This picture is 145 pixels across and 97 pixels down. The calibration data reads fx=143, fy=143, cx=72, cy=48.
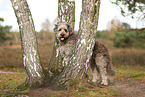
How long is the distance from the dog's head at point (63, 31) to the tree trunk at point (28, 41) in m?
0.96

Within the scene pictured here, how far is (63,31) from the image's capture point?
541 cm

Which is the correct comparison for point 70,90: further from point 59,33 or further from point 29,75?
point 59,33

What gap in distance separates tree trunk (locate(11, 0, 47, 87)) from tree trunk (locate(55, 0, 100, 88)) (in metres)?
0.89

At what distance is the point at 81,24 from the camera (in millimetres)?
5031

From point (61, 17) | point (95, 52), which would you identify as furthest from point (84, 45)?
point (61, 17)

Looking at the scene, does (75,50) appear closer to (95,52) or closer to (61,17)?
(95,52)

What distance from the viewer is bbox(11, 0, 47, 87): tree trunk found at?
16.8 ft

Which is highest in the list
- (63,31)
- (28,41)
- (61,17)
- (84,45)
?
(61,17)

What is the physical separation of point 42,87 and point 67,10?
3285 millimetres

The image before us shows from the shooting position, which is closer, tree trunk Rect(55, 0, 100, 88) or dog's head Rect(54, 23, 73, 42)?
tree trunk Rect(55, 0, 100, 88)

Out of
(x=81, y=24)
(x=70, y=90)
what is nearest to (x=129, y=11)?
(x=81, y=24)

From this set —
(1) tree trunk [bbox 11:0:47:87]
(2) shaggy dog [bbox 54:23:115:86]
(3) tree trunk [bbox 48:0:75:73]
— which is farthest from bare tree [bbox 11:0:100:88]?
(3) tree trunk [bbox 48:0:75:73]

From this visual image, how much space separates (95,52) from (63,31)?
4.74 ft

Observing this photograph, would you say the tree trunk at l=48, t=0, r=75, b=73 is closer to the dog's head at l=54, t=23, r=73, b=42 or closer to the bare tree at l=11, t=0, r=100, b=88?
the dog's head at l=54, t=23, r=73, b=42
